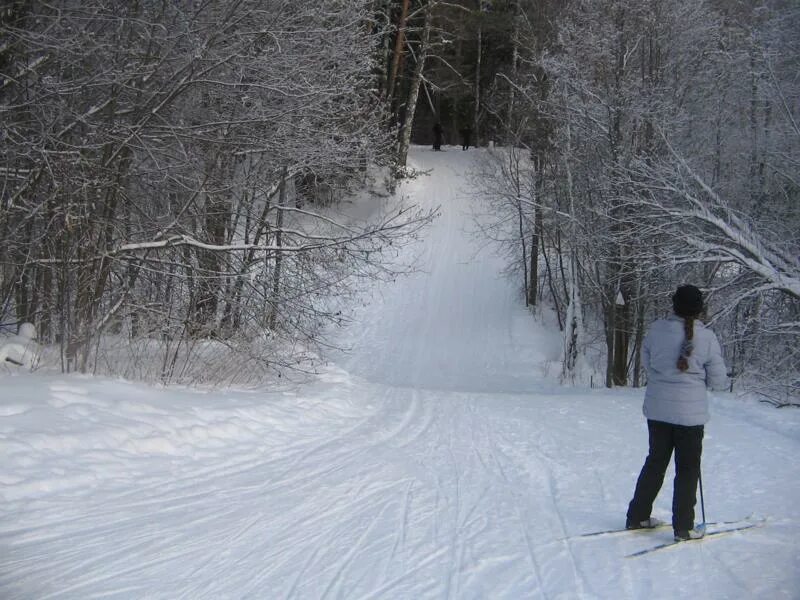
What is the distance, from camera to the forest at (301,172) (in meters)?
9.42

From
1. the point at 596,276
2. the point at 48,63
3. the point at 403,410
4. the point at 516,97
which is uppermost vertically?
the point at 516,97

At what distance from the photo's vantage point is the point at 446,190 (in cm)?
3550

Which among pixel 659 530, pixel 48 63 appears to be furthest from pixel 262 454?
pixel 48 63

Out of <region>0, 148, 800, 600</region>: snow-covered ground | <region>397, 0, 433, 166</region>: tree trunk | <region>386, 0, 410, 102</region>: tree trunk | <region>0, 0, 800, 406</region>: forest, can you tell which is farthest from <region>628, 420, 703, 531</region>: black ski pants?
<region>397, 0, 433, 166</region>: tree trunk

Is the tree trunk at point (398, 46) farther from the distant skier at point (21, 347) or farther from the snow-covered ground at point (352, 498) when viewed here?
the distant skier at point (21, 347)

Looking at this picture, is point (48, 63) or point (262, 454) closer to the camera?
point (262, 454)

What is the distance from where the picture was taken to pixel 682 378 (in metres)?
5.46

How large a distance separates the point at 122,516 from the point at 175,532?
0.54m

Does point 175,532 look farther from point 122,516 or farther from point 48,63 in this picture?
point 48,63

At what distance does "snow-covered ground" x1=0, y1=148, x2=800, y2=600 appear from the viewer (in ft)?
15.2

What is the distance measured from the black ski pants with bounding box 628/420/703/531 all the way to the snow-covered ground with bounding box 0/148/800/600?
0.67 feet

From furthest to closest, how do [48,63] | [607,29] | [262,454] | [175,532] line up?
[607,29], [48,63], [262,454], [175,532]

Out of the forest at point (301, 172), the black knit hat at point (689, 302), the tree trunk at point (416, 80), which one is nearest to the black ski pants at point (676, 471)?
the black knit hat at point (689, 302)

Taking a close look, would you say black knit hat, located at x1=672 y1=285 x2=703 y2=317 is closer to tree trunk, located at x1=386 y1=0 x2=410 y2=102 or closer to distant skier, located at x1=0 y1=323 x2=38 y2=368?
distant skier, located at x1=0 y1=323 x2=38 y2=368
